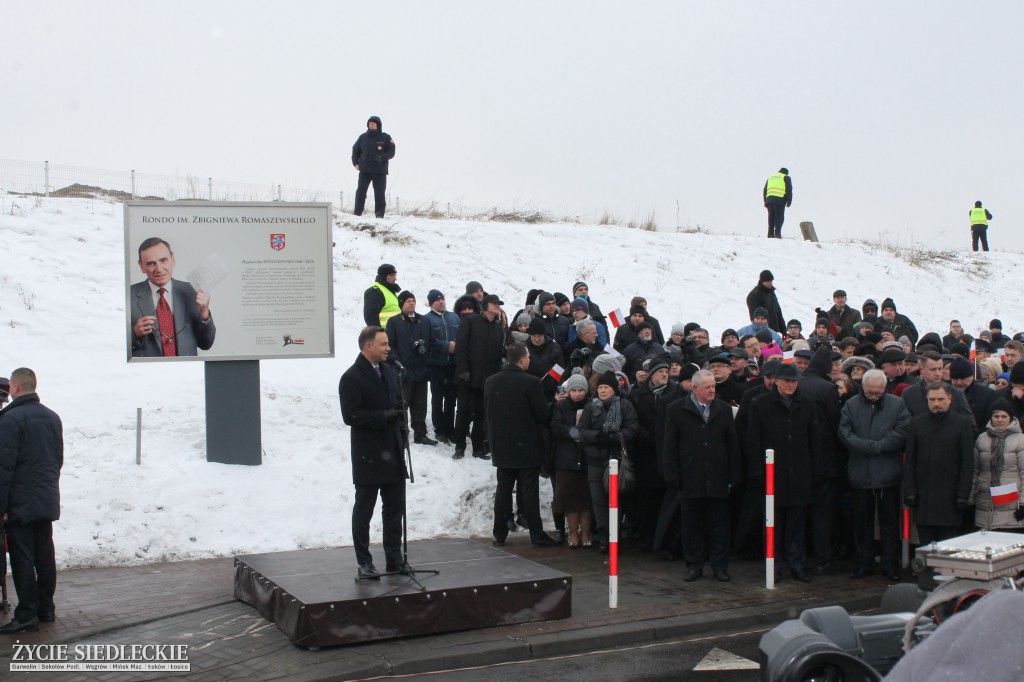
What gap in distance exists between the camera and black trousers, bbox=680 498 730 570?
1073 cm

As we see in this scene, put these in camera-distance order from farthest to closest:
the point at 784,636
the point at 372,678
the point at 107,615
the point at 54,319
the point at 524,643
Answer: the point at 54,319 < the point at 107,615 < the point at 524,643 < the point at 372,678 < the point at 784,636

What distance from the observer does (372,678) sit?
7629mm

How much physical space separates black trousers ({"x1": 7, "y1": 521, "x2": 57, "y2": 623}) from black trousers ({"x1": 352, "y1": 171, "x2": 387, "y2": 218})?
15.2m

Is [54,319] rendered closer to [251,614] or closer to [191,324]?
[191,324]

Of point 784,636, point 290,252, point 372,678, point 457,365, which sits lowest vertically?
point 372,678

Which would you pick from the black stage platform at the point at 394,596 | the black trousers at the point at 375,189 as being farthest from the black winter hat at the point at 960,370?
the black trousers at the point at 375,189

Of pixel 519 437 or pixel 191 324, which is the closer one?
pixel 519 437

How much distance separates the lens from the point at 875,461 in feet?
35.7

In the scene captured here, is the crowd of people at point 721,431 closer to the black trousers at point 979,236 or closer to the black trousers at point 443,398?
the black trousers at point 443,398

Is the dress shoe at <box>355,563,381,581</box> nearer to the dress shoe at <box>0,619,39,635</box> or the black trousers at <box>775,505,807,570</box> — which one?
the dress shoe at <box>0,619,39,635</box>

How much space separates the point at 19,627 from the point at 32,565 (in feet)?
1.62

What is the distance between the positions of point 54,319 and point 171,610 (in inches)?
369

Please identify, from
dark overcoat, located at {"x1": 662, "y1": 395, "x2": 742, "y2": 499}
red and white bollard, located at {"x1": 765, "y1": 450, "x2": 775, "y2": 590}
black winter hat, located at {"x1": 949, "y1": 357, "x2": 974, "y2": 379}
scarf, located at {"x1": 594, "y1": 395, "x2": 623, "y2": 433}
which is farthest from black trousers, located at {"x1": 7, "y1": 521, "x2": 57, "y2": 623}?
black winter hat, located at {"x1": 949, "y1": 357, "x2": 974, "y2": 379}

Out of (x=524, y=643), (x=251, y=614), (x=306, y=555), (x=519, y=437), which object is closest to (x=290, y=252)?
(x=519, y=437)
